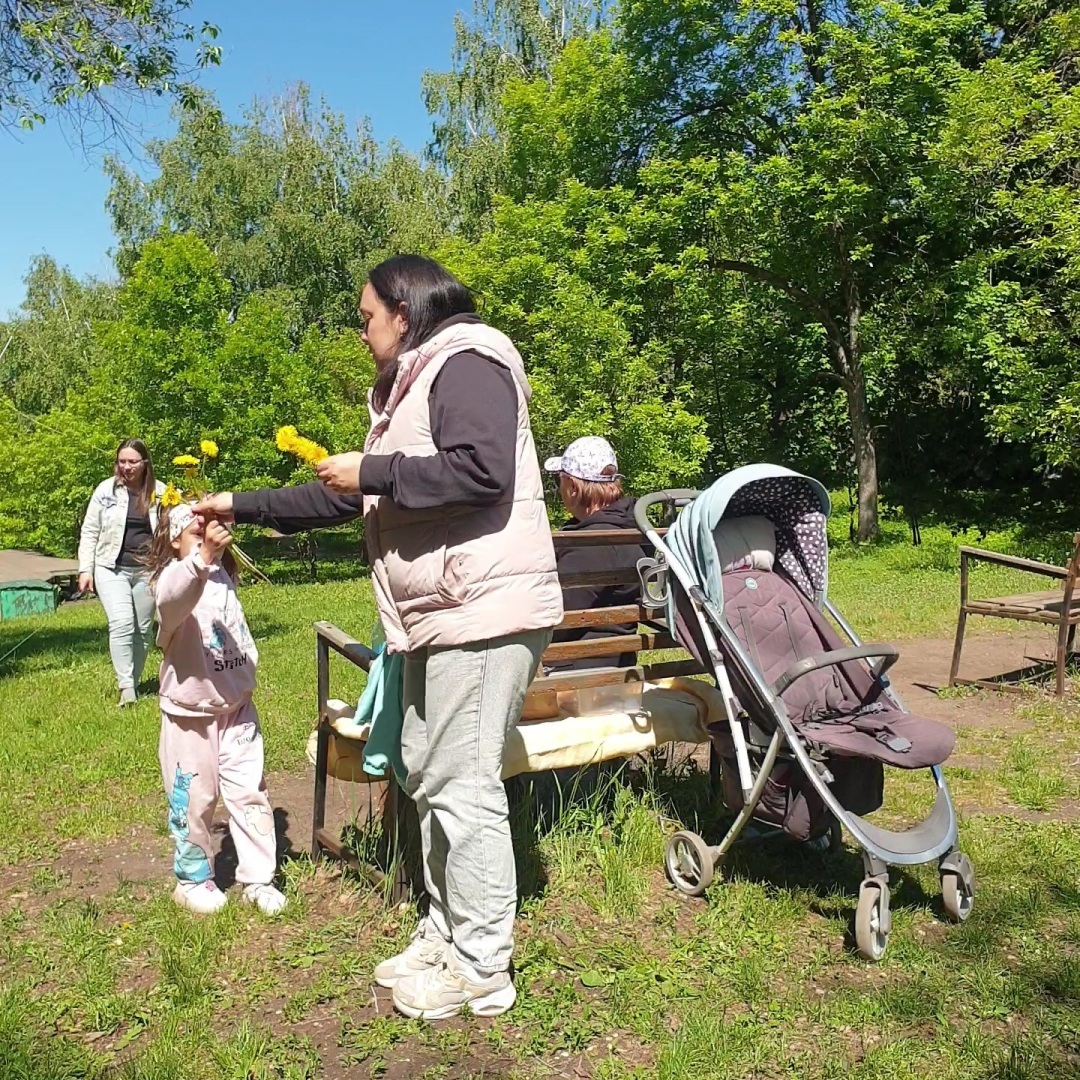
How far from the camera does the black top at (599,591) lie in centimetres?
452

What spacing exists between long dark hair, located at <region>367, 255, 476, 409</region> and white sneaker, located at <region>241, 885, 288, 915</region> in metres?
1.88

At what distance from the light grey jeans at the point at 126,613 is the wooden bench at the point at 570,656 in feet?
12.5

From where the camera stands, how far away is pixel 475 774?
9.73ft

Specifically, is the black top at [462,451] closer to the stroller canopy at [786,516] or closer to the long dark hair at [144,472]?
the stroller canopy at [786,516]

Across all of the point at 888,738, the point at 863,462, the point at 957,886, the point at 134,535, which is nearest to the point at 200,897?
the point at 888,738

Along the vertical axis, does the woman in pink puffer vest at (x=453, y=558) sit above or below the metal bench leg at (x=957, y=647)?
above

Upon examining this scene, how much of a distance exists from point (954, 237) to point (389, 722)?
723 inches

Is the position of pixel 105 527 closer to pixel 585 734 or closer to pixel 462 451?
pixel 585 734

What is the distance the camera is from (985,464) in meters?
24.4

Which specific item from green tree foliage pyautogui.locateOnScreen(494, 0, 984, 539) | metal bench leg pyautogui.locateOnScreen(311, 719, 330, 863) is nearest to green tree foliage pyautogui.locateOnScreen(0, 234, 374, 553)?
green tree foliage pyautogui.locateOnScreen(494, 0, 984, 539)

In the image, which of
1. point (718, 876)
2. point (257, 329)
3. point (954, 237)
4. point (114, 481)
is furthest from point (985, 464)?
point (718, 876)

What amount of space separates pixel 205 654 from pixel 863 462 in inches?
683

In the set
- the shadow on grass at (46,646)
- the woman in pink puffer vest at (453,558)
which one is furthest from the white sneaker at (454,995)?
the shadow on grass at (46,646)

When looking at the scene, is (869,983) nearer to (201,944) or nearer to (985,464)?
(201,944)
